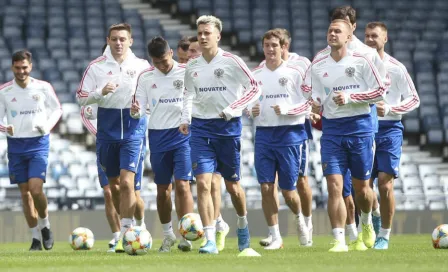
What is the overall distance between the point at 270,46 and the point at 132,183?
2.54 metres

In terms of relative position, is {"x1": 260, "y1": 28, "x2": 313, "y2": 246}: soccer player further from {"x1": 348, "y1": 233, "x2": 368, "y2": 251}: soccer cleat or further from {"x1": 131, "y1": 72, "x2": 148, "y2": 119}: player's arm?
{"x1": 131, "y1": 72, "x2": 148, "y2": 119}: player's arm

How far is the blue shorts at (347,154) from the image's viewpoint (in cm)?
1262

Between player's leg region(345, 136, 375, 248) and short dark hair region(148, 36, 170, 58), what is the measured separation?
2296 millimetres

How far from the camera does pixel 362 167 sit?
1273 centimetres

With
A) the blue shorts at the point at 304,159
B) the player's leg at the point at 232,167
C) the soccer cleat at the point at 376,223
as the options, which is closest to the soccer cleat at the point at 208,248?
the player's leg at the point at 232,167

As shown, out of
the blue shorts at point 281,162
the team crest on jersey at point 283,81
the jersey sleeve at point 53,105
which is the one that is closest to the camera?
the blue shorts at point 281,162

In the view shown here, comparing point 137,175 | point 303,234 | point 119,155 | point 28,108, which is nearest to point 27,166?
point 28,108

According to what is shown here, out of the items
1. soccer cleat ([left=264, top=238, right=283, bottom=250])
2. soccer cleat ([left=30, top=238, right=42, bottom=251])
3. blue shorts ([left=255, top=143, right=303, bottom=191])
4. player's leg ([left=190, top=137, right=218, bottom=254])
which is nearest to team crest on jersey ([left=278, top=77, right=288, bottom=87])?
blue shorts ([left=255, top=143, right=303, bottom=191])

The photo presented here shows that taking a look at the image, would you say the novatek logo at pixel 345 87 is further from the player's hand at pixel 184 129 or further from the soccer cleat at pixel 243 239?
the soccer cleat at pixel 243 239

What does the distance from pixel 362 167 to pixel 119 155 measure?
2.88m

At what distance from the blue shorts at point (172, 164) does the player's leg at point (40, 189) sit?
224 centimetres

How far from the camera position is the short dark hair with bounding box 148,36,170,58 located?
512 inches

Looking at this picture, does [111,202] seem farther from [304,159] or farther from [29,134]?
[304,159]

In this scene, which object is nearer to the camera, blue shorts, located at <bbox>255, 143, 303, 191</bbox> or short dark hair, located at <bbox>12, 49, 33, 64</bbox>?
blue shorts, located at <bbox>255, 143, 303, 191</bbox>
